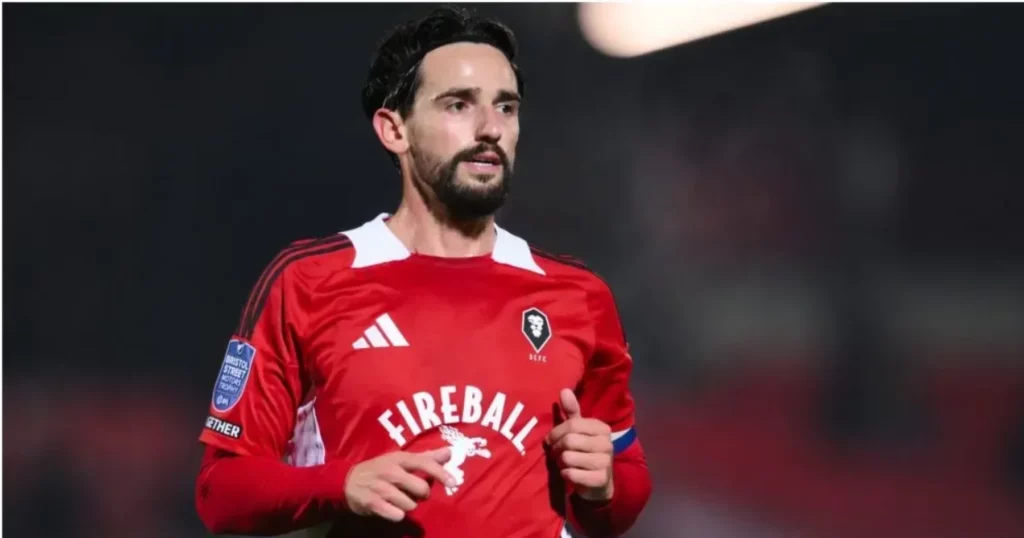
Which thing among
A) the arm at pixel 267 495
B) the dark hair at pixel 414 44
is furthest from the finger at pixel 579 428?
the dark hair at pixel 414 44

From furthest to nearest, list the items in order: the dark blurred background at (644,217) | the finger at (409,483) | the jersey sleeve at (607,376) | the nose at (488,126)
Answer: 1. the dark blurred background at (644,217)
2. the jersey sleeve at (607,376)
3. the nose at (488,126)
4. the finger at (409,483)

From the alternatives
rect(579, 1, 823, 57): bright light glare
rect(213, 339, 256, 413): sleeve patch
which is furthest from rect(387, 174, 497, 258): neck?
rect(579, 1, 823, 57): bright light glare

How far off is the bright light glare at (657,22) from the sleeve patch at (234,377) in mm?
1615

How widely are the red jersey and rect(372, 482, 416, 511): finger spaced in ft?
0.48

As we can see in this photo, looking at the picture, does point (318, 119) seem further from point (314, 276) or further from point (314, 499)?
point (314, 499)

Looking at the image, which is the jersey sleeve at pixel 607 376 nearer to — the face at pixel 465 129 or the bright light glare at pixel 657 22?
the face at pixel 465 129

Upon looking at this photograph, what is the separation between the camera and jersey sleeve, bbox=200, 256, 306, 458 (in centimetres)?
138

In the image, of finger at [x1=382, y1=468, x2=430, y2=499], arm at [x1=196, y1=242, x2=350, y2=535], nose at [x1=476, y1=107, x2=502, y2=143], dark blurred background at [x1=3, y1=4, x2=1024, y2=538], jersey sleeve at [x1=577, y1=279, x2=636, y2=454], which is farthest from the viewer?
dark blurred background at [x1=3, y1=4, x2=1024, y2=538]

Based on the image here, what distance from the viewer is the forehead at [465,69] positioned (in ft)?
4.77

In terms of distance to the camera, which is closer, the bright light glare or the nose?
the nose

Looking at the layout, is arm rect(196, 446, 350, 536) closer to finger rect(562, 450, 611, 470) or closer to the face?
finger rect(562, 450, 611, 470)

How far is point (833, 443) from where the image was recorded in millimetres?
2707

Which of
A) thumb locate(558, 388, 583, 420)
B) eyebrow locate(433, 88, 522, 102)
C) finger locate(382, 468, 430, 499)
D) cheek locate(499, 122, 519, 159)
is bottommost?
finger locate(382, 468, 430, 499)

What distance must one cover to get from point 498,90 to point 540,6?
4.50 ft
